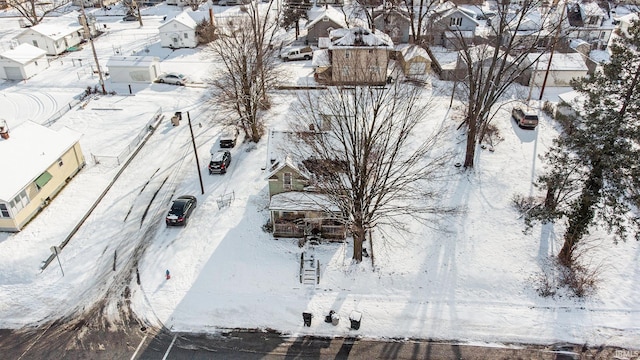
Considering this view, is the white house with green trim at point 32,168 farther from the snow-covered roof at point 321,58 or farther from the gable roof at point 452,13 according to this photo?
the gable roof at point 452,13

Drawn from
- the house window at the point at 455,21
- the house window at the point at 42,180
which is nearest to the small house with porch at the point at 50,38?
the house window at the point at 42,180

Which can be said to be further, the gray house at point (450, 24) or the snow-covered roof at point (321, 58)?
the gray house at point (450, 24)

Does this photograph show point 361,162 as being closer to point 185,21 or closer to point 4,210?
point 4,210

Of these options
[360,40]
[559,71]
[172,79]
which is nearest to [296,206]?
[360,40]

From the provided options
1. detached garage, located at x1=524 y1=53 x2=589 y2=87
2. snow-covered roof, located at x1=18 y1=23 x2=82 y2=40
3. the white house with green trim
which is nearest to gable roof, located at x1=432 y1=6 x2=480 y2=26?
detached garage, located at x1=524 y1=53 x2=589 y2=87

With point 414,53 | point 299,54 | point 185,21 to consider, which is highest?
point 185,21

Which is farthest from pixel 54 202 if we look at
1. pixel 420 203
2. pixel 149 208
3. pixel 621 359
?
pixel 621 359

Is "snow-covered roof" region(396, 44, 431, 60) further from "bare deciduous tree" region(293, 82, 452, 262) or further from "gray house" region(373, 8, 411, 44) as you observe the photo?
"bare deciduous tree" region(293, 82, 452, 262)
